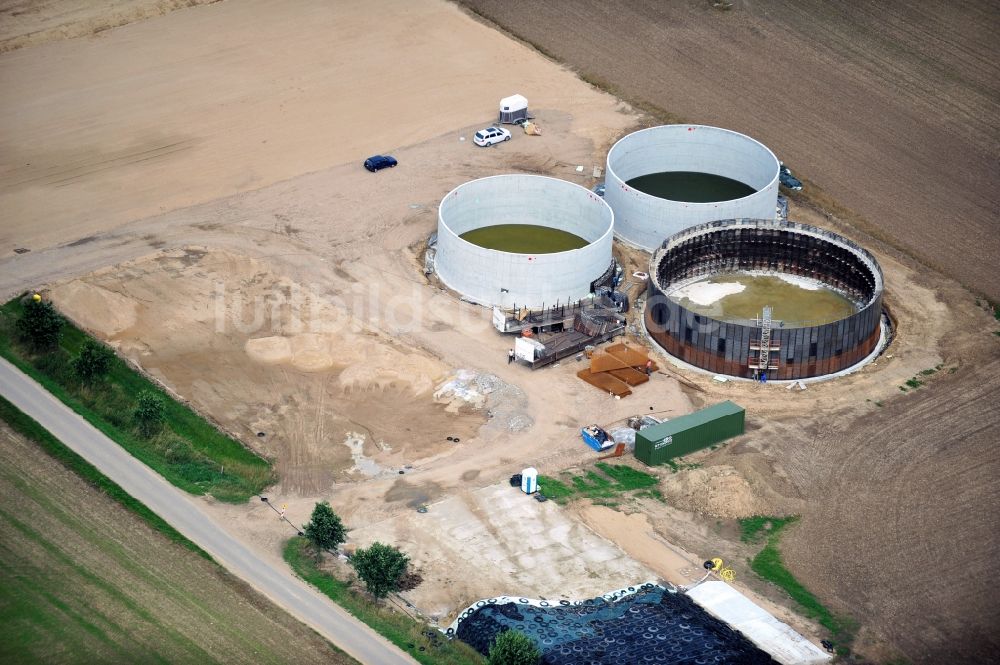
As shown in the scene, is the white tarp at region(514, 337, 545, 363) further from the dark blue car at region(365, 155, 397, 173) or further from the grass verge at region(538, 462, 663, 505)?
the dark blue car at region(365, 155, 397, 173)

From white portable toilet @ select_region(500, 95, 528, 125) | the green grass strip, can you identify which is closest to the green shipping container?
the green grass strip

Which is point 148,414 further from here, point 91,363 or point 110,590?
point 110,590

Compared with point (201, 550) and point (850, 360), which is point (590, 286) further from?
point (201, 550)

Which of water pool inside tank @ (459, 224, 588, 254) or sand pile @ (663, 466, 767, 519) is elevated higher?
sand pile @ (663, 466, 767, 519)

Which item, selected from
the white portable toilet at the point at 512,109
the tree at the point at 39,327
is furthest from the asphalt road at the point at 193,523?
the white portable toilet at the point at 512,109

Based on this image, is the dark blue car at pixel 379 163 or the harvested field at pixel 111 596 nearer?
the harvested field at pixel 111 596

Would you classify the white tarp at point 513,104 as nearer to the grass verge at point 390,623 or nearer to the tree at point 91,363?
the tree at point 91,363
